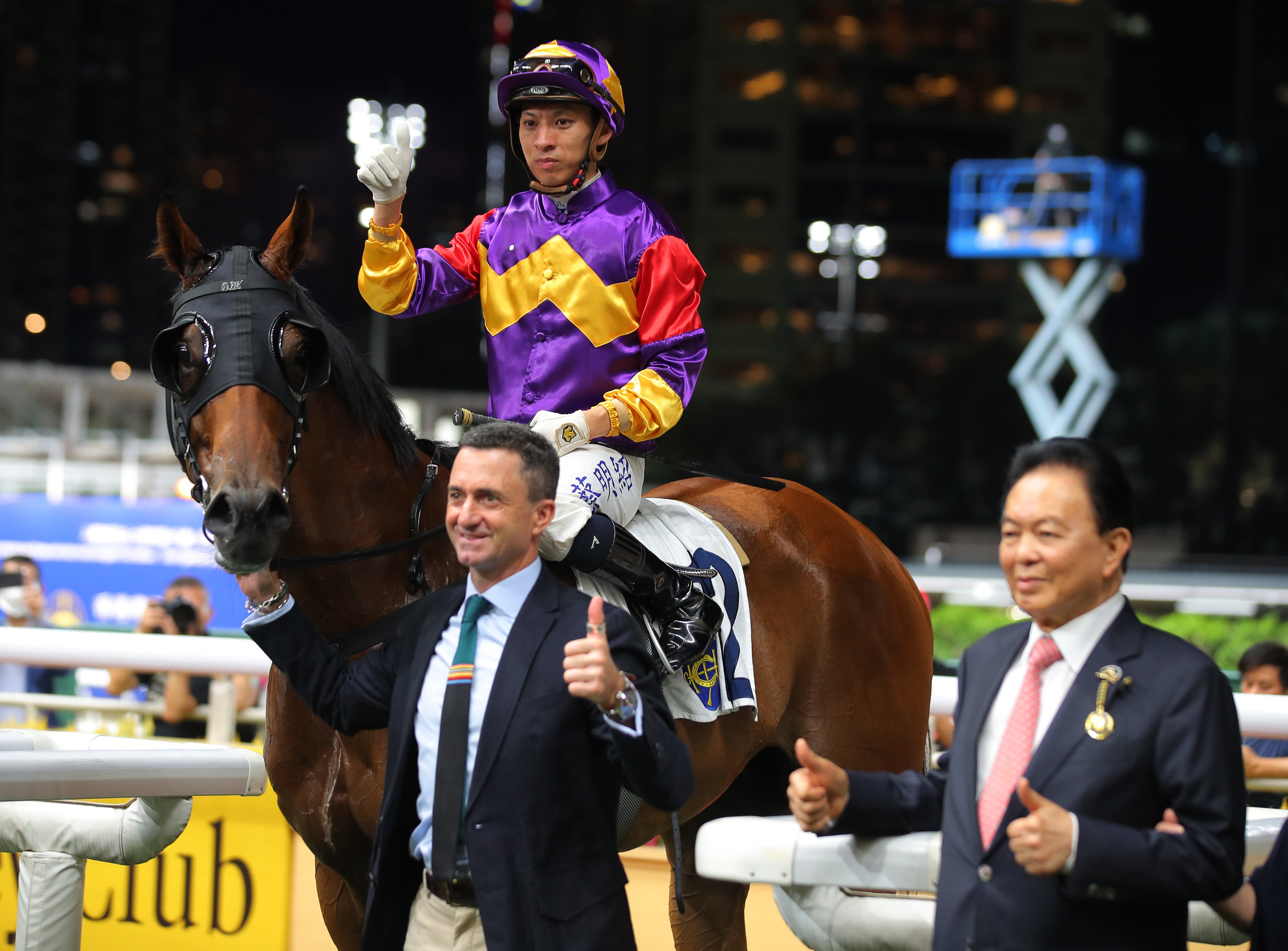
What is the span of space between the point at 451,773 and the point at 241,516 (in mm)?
598

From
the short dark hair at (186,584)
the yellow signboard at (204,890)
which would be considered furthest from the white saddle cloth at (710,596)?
the short dark hair at (186,584)

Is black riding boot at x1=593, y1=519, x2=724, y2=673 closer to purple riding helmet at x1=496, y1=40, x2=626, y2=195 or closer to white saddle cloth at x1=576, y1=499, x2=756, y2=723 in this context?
white saddle cloth at x1=576, y1=499, x2=756, y2=723

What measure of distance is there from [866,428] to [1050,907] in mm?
28131

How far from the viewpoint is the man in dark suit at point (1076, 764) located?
1.56m

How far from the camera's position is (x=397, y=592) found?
2.63m

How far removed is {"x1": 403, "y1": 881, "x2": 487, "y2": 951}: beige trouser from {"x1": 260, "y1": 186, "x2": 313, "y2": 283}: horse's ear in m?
1.23

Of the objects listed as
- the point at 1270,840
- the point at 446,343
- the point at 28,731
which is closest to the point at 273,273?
the point at 28,731

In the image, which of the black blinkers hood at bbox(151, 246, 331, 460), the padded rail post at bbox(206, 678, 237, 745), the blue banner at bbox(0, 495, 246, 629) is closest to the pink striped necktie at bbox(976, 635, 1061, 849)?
the black blinkers hood at bbox(151, 246, 331, 460)

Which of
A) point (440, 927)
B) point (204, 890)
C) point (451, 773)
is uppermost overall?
point (451, 773)

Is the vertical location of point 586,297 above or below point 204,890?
above

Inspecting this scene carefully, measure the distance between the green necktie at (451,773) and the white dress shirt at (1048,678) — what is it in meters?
0.76

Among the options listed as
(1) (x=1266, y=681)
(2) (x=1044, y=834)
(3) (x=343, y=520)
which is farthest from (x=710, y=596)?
(1) (x=1266, y=681)

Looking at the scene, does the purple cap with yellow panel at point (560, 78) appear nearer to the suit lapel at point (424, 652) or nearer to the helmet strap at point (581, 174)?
the helmet strap at point (581, 174)

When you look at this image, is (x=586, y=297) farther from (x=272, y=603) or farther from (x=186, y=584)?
(x=186, y=584)
